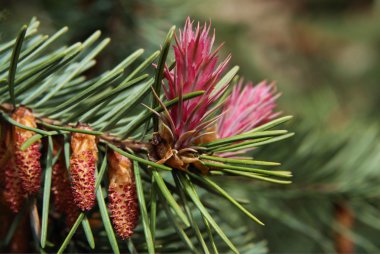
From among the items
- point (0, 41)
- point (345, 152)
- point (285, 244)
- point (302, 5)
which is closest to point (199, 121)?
point (0, 41)

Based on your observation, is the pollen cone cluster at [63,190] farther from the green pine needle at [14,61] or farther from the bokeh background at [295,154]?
the bokeh background at [295,154]

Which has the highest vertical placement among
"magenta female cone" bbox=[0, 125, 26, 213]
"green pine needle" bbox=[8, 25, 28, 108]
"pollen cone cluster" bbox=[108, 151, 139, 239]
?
"green pine needle" bbox=[8, 25, 28, 108]

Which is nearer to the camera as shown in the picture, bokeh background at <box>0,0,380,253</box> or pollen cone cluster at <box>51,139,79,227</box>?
pollen cone cluster at <box>51,139,79,227</box>

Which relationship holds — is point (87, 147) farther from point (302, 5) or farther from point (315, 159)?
point (302, 5)

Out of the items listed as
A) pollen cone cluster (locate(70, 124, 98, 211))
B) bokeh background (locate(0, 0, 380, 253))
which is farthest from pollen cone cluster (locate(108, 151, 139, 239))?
bokeh background (locate(0, 0, 380, 253))

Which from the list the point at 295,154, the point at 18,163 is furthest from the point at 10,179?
the point at 295,154

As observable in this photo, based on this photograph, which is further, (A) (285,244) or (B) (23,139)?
(A) (285,244)

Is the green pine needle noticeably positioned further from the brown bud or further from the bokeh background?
the bokeh background
